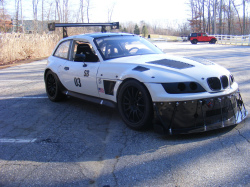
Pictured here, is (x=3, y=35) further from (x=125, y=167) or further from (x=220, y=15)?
(x=220, y=15)

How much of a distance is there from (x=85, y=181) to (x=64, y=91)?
342cm

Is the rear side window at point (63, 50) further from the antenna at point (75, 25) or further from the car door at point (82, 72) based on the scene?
the antenna at point (75, 25)

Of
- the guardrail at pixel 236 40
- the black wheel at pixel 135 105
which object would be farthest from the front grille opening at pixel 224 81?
the guardrail at pixel 236 40

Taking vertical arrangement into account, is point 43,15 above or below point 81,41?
above

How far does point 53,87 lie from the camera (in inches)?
247

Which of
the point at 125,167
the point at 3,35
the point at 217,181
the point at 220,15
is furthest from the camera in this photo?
the point at 220,15

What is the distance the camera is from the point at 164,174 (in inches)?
108

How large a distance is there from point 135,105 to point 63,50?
293cm

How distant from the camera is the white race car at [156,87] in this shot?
351cm

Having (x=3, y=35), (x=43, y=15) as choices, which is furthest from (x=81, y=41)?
(x=43, y=15)

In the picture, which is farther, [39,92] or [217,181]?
[39,92]

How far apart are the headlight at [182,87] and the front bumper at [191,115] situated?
159 mm

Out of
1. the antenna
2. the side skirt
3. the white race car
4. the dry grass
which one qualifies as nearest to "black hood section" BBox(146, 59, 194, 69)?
the white race car

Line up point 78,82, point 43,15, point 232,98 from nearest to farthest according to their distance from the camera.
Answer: point 232,98 < point 78,82 < point 43,15
